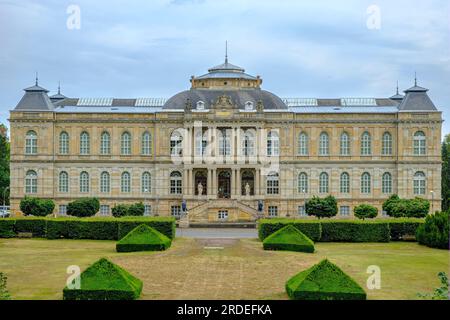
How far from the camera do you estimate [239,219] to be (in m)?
79.1

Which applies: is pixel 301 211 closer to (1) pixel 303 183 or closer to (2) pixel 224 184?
(1) pixel 303 183

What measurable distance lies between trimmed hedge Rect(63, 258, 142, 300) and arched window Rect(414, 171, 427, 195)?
61.5 metres

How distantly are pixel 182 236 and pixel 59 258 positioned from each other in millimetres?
18368

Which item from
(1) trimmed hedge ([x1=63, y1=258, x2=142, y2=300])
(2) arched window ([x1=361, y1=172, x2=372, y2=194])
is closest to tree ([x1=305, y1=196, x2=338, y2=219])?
(2) arched window ([x1=361, y1=172, x2=372, y2=194])

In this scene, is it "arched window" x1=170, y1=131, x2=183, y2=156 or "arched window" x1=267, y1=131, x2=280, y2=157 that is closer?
"arched window" x1=267, y1=131, x2=280, y2=157

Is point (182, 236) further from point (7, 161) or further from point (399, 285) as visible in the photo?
point (7, 161)

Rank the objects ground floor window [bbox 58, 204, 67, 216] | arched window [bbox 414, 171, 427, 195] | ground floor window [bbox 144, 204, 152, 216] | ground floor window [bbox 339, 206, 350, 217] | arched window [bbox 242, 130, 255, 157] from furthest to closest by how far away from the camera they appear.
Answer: ground floor window [bbox 144, 204, 152, 216], ground floor window [bbox 339, 206, 350, 217], ground floor window [bbox 58, 204, 67, 216], arched window [bbox 414, 171, 427, 195], arched window [bbox 242, 130, 255, 157]

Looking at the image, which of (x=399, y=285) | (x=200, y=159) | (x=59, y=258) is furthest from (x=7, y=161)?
(x=399, y=285)

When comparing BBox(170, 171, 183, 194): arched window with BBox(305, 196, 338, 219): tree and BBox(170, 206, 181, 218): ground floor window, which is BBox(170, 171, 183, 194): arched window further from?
BBox(305, 196, 338, 219): tree

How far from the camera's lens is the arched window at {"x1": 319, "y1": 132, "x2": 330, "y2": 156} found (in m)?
86.9

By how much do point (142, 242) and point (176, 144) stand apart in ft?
128

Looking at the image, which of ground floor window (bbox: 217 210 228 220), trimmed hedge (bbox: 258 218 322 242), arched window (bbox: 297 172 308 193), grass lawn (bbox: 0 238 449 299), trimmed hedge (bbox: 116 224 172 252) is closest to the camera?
grass lawn (bbox: 0 238 449 299)

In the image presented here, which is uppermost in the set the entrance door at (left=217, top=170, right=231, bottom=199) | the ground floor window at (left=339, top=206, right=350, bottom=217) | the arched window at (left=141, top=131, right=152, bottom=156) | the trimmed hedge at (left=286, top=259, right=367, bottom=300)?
the arched window at (left=141, top=131, right=152, bottom=156)

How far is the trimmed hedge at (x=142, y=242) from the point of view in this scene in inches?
1871
